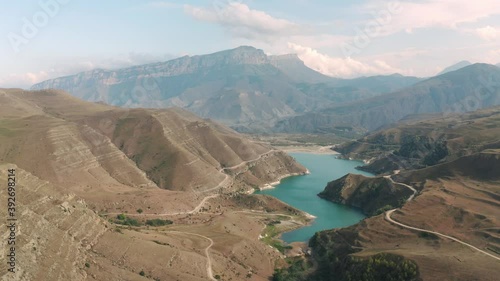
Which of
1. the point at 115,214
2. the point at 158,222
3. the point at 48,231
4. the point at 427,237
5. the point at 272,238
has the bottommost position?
the point at 272,238

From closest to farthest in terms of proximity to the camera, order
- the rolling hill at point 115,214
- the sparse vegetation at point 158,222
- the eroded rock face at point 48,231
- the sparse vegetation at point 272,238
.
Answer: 1. the eroded rock face at point 48,231
2. the rolling hill at point 115,214
3. the sparse vegetation at point 272,238
4. the sparse vegetation at point 158,222

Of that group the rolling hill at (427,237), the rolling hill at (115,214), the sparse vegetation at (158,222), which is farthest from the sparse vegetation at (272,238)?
the sparse vegetation at (158,222)

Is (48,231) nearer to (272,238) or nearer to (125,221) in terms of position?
(125,221)

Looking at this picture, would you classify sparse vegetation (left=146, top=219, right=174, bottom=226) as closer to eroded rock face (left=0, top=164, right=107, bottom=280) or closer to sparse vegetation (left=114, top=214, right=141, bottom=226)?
sparse vegetation (left=114, top=214, right=141, bottom=226)

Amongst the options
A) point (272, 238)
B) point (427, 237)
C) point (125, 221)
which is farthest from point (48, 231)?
point (427, 237)

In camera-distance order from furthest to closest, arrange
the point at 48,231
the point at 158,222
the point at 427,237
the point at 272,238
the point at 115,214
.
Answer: the point at 272,238 < the point at 115,214 < the point at 158,222 < the point at 427,237 < the point at 48,231

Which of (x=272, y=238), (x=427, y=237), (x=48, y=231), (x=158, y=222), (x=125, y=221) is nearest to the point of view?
(x=48, y=231)

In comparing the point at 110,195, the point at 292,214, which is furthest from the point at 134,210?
the point at 292,214

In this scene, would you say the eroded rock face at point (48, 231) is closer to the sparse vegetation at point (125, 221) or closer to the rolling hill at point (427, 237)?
the sparse vegetation at point (125, 221)

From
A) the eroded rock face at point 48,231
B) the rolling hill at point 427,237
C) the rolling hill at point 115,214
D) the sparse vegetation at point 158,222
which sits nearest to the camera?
the eroded rock face at point 48,231

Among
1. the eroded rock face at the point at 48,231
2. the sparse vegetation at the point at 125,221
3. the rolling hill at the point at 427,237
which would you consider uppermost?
the eroded rock face at the point at 48,231

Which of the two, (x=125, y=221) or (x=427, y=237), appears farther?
(x=125, y=221)

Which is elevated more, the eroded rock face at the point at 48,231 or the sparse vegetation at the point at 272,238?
the eroded rock face at the point at 48,231
